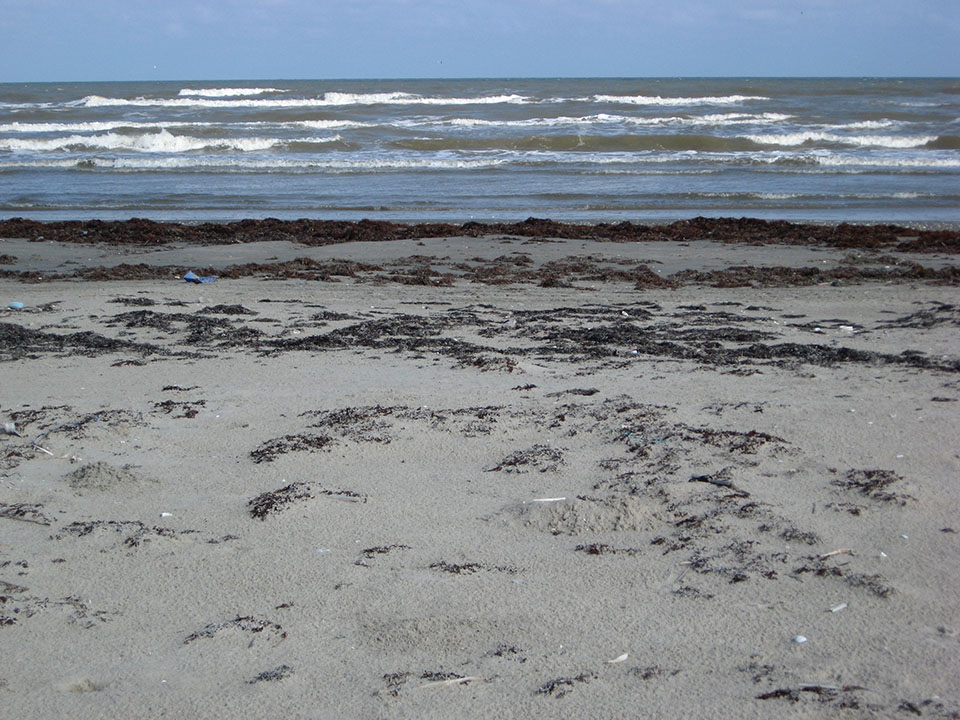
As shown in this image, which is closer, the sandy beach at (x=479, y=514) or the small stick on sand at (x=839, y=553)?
the sandy beach at (x=479, y=514)

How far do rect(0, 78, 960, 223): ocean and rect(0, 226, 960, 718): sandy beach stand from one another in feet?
27.5

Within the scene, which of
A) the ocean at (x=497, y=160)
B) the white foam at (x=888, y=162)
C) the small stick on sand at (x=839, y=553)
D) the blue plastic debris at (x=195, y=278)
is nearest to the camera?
the small stick on sand at (x=839, y=553)

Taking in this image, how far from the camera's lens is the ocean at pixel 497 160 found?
16.0 metres

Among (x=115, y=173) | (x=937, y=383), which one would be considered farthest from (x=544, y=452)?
(x=115, y=173)

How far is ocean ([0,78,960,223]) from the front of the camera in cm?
1599

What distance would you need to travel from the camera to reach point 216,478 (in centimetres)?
415

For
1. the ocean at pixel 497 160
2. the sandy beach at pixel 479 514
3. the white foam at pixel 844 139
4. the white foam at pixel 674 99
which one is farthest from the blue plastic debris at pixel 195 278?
the white foam at pixel 674 99

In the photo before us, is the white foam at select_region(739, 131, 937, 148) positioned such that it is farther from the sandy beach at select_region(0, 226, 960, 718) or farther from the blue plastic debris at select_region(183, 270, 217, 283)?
the blue plastic debris at select_region(183, 270, 217, 283)

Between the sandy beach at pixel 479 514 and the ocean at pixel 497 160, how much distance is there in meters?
8.39

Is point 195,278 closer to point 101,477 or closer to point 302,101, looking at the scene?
point 101,477

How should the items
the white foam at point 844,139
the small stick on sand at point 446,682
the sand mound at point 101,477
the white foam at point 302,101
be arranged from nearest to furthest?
the small stick on sand at point 446,682 < the sand mound at point 101,477 < the white foam at point 844,139 < the white foam at point 302,101

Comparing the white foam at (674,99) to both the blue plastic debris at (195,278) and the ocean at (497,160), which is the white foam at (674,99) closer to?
the ocean at (497,160)

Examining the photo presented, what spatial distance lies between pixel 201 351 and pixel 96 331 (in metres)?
1.10

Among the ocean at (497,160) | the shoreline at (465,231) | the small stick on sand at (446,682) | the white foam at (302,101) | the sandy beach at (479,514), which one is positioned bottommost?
the small stick on sand at (446,682)
